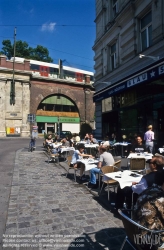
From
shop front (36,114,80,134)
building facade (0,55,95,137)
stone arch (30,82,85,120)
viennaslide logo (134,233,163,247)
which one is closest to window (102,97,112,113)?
viennaslide logo (134,233,163,247)

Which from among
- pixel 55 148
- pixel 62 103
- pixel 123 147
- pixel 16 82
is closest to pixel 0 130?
pixel 16 82

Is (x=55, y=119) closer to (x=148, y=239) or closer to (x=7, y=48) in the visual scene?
(x=7, y=48)

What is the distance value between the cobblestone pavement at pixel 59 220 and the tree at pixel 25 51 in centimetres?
4509

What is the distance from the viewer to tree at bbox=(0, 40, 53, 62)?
45156mm

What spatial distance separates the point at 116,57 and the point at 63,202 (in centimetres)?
1168

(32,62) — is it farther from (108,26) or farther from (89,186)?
(89,186)

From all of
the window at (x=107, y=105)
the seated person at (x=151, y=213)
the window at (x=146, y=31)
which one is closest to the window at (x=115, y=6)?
the window at (x=146, y=31)

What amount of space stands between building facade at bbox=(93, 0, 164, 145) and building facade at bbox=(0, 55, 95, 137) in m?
16.8

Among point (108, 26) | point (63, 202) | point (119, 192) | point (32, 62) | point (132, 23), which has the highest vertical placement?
point (32, 62)

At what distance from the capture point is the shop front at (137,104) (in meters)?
9.79

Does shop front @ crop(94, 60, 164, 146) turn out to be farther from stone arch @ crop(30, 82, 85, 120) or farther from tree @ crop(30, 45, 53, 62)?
tree @ crop(30, 45, 53, 62)

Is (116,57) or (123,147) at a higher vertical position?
(116,57)

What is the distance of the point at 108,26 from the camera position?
14.9 m

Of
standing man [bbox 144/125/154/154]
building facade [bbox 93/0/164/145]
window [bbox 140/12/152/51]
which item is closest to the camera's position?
standing man [bbox 144/125/154/154]
